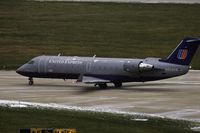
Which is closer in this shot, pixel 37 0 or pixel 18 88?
pixel 18 88

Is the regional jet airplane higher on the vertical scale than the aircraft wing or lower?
higher

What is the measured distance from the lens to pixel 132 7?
3981 inches

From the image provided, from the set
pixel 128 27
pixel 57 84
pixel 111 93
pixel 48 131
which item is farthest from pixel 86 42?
pixel 48 131

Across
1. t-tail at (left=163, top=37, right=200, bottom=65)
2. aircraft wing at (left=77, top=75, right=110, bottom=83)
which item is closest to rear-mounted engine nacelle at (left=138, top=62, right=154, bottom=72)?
t-tail at (left=163, top=37, right=200, bottom=65)

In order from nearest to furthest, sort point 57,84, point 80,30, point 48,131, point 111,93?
point 48,131 < point 111,93 < point 57,84 < point 80,30

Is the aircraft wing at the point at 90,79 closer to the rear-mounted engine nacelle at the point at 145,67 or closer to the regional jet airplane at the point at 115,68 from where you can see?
the regional jet airplane at the point at 115,68

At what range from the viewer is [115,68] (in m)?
50.4

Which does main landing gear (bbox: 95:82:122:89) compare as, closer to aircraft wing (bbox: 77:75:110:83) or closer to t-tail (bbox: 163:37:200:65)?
aircraft wing (bbox: 77:75:110:83)

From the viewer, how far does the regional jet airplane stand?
158 ft

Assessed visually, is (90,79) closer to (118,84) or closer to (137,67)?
(118,84)

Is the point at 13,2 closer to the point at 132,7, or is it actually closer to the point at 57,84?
the point at 132,7

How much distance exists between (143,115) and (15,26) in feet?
195

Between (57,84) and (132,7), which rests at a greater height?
(132,7)

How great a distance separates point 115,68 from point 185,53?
5.74m
